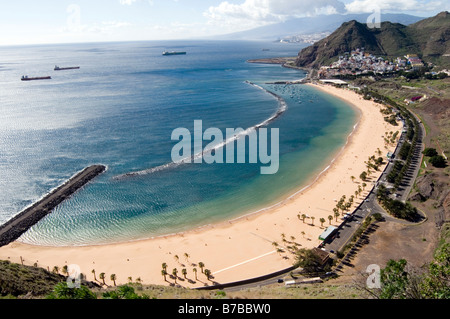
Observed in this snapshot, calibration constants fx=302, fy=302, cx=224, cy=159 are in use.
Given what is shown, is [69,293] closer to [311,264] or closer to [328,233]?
[311,264]

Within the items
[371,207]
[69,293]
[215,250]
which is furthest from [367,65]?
[69,293]

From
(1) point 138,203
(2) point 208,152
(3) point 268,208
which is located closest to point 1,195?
(1) point 138,203

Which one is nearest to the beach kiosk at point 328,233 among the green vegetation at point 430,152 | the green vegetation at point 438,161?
the green vegetation at point 438,161

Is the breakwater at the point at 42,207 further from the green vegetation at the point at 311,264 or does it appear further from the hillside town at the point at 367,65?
the hillside town at the point at 367,65

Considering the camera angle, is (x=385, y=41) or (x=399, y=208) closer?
(x=399, y=208)
